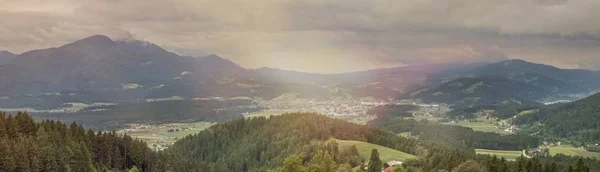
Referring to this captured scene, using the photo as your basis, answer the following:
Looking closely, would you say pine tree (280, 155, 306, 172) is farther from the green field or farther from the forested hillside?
the green field

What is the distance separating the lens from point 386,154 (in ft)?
484

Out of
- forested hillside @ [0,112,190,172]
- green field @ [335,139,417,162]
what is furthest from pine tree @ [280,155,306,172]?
green field @ [335,139,417,162]

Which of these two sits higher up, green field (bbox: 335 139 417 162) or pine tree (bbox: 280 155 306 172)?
pine tree (bbox: 280 155 306 172)

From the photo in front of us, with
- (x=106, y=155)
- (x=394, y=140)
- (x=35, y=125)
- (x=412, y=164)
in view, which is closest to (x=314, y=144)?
(x=394, y=140)

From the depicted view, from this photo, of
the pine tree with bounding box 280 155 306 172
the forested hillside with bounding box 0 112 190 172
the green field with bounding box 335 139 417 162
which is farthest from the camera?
the green field with bounding box 335 139 417 162

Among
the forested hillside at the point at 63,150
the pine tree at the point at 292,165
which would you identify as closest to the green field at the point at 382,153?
the forested hillside at the point at 63,150

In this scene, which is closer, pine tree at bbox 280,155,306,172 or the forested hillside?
pine tree at bbox 280,155,306,172

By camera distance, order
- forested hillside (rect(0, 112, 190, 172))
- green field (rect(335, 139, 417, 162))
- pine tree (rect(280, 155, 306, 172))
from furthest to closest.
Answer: green field (rect(335, 139, 417, 162)) < forested hillside (rect(0, 112, 190, 172)) < pine tree (rect(280, 155, 306, 172))

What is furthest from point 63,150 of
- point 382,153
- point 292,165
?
point 382,153

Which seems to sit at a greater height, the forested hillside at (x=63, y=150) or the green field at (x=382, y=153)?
the forested hillside at (x=63, y=150)

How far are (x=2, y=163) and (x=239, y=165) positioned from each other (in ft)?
302

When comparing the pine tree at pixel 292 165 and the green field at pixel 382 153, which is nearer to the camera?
the pine tree at pixel 292 165

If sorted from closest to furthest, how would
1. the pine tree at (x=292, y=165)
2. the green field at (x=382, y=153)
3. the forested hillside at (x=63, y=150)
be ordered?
the pine tree at (x=292, y=165), the forested hillside at (x=63, y=150), the green field at (x=382, y=153)

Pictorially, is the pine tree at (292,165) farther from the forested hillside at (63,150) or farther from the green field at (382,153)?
A: the green field at (382,153)
